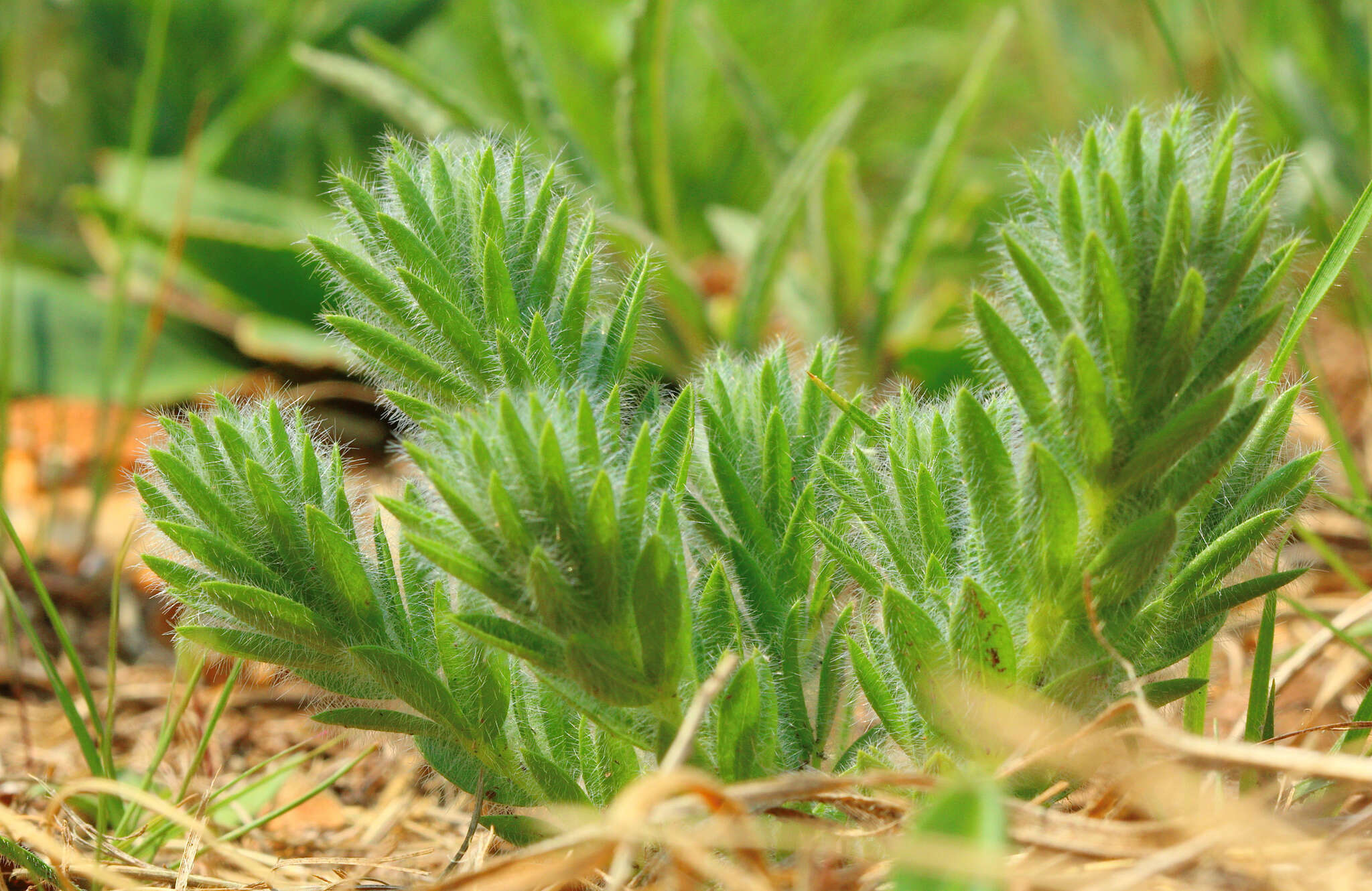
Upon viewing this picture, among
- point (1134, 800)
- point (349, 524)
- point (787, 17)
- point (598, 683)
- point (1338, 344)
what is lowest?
point (1134, 800)

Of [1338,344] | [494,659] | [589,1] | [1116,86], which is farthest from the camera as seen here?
[589,1]

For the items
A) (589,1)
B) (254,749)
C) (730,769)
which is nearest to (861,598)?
(730,769)

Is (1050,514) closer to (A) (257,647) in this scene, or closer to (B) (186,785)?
(A) (257,647)

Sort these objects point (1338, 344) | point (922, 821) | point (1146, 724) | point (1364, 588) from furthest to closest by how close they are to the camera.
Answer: point (1338, 344) < point (1364, 588) < point (1146, 724) < point (922, 821)


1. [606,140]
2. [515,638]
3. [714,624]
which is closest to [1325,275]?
[714,624]

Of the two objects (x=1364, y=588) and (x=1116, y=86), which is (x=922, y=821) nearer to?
(x=1364, y=588)

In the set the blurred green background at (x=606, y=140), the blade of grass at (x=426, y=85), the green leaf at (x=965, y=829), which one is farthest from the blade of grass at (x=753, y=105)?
the green leaf at (x=965, y=829)
